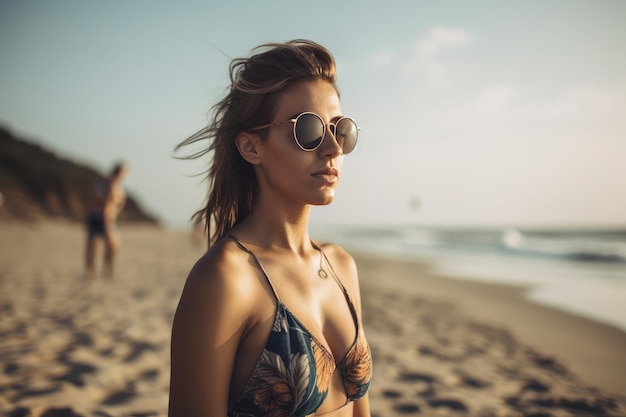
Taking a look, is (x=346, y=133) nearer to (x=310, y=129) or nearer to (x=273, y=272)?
(x=310, y=129)

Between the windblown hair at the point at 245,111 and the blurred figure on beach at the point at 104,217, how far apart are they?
25.4ft

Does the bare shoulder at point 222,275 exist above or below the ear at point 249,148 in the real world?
below

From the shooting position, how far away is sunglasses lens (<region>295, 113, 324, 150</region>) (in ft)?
4.83

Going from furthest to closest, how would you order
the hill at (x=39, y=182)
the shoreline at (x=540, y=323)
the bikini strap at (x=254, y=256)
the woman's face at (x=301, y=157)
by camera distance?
the hill at (x=39, y=182) → the shoreline at (x=540, y=323) → the woman's face at (x=301, y=157) → the bikini strap at (x=254, y=256)

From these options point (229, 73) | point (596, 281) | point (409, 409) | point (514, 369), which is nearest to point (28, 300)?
point (409, 409)

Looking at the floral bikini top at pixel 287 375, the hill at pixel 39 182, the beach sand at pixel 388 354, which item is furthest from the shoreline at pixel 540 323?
the hill at pixel 39 182

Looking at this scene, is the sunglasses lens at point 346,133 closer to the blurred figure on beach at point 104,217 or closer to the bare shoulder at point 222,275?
the bare shoulder at point 222,275

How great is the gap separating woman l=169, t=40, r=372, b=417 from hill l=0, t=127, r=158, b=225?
3643 centimetres

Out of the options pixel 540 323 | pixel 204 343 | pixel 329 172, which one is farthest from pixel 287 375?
pixel 540 323

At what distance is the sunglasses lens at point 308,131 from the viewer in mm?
1474

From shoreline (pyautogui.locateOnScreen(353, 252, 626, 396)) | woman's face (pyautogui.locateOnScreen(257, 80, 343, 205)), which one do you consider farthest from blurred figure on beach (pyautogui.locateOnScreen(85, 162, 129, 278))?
woman's face (pyautogui.locateOnScreen(257, 80, 343, 205))

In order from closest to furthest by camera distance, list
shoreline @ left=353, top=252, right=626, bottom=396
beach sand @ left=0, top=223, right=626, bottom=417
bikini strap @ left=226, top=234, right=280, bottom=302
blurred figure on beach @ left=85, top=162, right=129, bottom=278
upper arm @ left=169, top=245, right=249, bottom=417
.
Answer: upper arm @ left=169, top=245, right=249, bottom=417 → bikini strap @ left=226, top=234, right=280, bottom=302 → beach sand @ left=0, top=223, right=626, bottom=417 → shoreline @ left=353, top=252, right=626, bottom=396 → blurred figure on beach @ left=85, top=162, right=129, bottom=278

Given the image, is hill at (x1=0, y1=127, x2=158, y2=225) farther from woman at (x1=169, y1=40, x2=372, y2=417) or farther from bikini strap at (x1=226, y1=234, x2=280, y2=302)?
bikini strap at (x1=226, y1=234, x2=280, y2=302)

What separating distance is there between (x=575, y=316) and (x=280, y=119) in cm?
750
